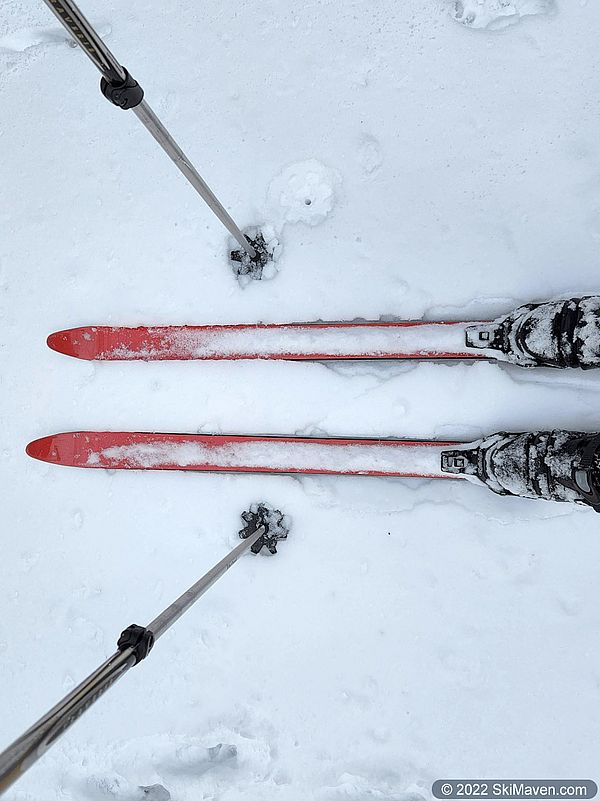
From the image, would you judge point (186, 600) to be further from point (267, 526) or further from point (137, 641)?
point (267, 526)

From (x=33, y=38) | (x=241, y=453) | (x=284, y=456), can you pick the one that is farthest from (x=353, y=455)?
(x=33, y=38)

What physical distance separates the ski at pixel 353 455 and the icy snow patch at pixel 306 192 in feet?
2.65

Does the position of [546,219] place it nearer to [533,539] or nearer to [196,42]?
[533,539]

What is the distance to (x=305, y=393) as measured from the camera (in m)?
2.21

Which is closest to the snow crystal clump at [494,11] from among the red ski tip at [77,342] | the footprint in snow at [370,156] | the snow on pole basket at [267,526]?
the footprint in snow at [370,156]

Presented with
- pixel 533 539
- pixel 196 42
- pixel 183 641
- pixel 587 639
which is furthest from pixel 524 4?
pixel 183 641

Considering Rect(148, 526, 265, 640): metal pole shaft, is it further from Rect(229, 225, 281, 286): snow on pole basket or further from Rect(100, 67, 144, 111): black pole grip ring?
Rect(100, 67, 144, 111): black pole grip ring

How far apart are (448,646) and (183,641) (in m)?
0.97

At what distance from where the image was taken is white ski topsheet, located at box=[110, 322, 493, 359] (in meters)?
2.07

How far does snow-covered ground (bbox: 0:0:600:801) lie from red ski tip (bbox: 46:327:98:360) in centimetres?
7

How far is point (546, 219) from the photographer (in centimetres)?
212

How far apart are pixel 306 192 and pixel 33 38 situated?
1.29 m

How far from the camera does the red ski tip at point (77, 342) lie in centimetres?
229

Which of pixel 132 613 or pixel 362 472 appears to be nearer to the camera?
pixel 362 472
